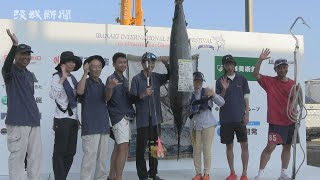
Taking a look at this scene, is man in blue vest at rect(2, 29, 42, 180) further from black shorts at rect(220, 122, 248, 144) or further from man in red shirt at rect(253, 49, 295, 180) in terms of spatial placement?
man in red shirt at rect(253, 49, 295, 180)

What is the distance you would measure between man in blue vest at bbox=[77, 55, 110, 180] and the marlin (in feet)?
2.42

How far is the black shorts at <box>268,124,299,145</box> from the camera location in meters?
5.12

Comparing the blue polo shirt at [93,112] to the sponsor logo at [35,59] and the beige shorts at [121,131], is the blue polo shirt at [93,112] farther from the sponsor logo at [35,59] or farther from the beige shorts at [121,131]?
the sponsor logo at [35,59]

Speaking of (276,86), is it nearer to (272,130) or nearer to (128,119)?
(272,130)

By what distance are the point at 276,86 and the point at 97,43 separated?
2.52 meters

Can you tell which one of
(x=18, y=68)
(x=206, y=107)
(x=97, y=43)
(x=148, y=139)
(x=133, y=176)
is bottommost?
(x=133, y=176)

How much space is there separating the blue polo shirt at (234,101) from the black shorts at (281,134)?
421 millimetres

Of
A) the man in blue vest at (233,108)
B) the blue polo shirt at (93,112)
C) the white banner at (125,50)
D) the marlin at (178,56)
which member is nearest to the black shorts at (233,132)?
the man in blue vest at (233,108)

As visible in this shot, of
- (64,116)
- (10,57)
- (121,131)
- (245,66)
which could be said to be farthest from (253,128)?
(10,57)

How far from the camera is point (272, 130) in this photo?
5195 millimetres

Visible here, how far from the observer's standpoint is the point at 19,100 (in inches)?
161

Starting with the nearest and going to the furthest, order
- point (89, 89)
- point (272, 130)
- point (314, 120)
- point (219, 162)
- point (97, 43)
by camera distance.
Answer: point (89, 89) < point (272, 130) < point (97, 43) < point (219, 162) < point (314, 120)

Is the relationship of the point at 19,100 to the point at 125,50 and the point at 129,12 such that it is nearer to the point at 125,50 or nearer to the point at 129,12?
the point at 125,50

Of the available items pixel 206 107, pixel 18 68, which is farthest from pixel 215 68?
pixel 18 68
